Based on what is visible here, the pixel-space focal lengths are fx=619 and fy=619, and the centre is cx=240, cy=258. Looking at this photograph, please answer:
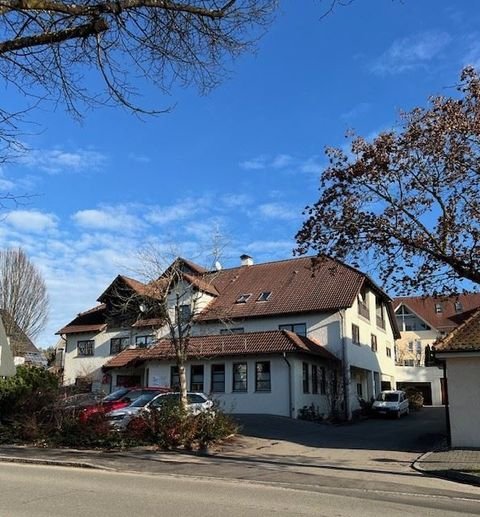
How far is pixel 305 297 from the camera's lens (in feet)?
125

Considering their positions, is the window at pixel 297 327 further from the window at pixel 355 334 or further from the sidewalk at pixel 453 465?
the sidewalk at pixel 453 465

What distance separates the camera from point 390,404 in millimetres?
38406

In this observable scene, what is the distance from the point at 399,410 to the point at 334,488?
28.6 metres

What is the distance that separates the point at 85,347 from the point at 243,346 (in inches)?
662

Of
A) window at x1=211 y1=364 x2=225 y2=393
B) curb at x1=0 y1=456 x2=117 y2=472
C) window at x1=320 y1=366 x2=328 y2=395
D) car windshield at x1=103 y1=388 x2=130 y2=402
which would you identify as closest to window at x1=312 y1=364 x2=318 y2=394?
window at x1=320 y1=366 x2=328 y2=395

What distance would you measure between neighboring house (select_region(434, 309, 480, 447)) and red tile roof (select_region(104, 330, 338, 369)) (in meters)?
12.6

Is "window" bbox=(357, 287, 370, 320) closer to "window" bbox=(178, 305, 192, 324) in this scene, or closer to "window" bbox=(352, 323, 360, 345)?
"window" bbox=(352, 323, 360, 345)

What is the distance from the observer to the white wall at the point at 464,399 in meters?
19.5

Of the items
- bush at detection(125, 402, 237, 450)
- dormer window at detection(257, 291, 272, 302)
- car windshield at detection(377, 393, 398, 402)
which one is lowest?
bush at detection(125, 402, 237, 450)

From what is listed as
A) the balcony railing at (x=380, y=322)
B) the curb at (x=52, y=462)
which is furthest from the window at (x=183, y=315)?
the balcony railing at (x=380, y=322)

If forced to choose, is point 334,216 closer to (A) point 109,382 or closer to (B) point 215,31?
(B) point 215,31

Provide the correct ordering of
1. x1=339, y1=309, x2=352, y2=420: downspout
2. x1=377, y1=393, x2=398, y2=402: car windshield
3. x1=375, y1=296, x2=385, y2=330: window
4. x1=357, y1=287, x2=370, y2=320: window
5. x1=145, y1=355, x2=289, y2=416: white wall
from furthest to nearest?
1. x1=375, y1=296, x2=385, y2=330: window
2. x1=357, y1=287, x2=370, y2=320: window
3. x1=377, y1=393, x2=398, y2=402: car windshield
4. x1=339, y1=309, x2=352, y2=420: downspout
5. x1=145, y1=355, x2=289, y2=416: white wall

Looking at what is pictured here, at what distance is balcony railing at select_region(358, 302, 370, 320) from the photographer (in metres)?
40.6

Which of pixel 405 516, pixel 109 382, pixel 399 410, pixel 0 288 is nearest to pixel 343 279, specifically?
pixel 399 410
